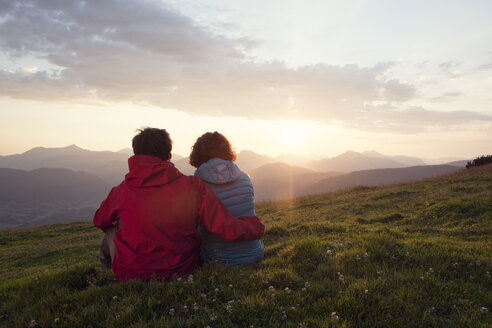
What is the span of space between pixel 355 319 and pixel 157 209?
3565 millimetres

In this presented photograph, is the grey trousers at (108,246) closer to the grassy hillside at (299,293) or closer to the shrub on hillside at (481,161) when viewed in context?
the grassy hillside at (299,293)

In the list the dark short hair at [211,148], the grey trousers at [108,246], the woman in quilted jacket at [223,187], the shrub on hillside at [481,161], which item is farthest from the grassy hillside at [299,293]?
the shrub on hillside at [481,161]

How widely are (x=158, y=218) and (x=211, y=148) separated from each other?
183 cm

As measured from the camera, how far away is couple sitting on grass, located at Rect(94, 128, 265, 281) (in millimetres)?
4891

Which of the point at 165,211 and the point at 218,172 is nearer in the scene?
the point at 165,211

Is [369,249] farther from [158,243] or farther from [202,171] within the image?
[158,243]

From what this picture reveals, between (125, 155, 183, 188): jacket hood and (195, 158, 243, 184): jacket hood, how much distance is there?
0.83 m

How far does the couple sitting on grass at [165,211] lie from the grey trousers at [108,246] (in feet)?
0.07

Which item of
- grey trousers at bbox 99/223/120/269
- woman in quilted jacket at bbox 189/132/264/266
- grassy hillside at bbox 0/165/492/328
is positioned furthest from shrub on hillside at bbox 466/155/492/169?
grey trousers at bbox 99/223/120/269

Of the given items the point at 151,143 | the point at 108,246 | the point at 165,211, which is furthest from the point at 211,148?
the point at 108,246

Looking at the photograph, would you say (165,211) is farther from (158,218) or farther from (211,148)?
(211,148)

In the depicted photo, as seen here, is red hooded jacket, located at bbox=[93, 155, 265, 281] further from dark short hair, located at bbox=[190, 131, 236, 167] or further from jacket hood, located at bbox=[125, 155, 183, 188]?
dark short hair, located at bbox=[190, 131, 236, 167]

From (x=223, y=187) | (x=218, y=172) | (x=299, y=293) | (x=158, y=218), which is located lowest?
(x=299, y=293)

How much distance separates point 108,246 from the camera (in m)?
5.93
